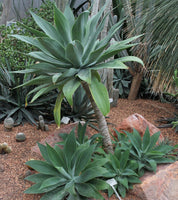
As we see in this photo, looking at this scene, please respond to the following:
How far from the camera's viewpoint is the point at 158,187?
219 centimetres

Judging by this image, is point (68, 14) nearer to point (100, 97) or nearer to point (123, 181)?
point (100, 97)

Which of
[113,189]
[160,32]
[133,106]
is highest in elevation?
[160,32]

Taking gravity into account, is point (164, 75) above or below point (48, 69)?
below

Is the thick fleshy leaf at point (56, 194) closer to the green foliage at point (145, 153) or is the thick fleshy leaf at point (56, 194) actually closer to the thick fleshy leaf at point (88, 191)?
the thick fleshy leaf at point (88, 191)

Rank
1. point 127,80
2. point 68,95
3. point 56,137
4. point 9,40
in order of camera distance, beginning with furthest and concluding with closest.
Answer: point 127,80 → point 9,40 → point 56,137 → point 68,95

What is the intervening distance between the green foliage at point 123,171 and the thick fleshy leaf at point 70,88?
0.74 m

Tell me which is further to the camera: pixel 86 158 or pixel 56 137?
pixel 56 137

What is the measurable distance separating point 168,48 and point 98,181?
2194mm

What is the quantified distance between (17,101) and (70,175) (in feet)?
6.45

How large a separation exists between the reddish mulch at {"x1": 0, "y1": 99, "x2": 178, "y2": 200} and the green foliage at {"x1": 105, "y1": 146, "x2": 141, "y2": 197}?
0.12m

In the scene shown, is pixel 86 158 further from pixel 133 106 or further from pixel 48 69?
pixel 133 106

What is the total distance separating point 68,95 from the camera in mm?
1953

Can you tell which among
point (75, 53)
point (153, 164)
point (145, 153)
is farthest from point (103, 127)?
point (75, 53)

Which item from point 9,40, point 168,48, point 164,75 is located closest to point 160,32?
point 168,48
